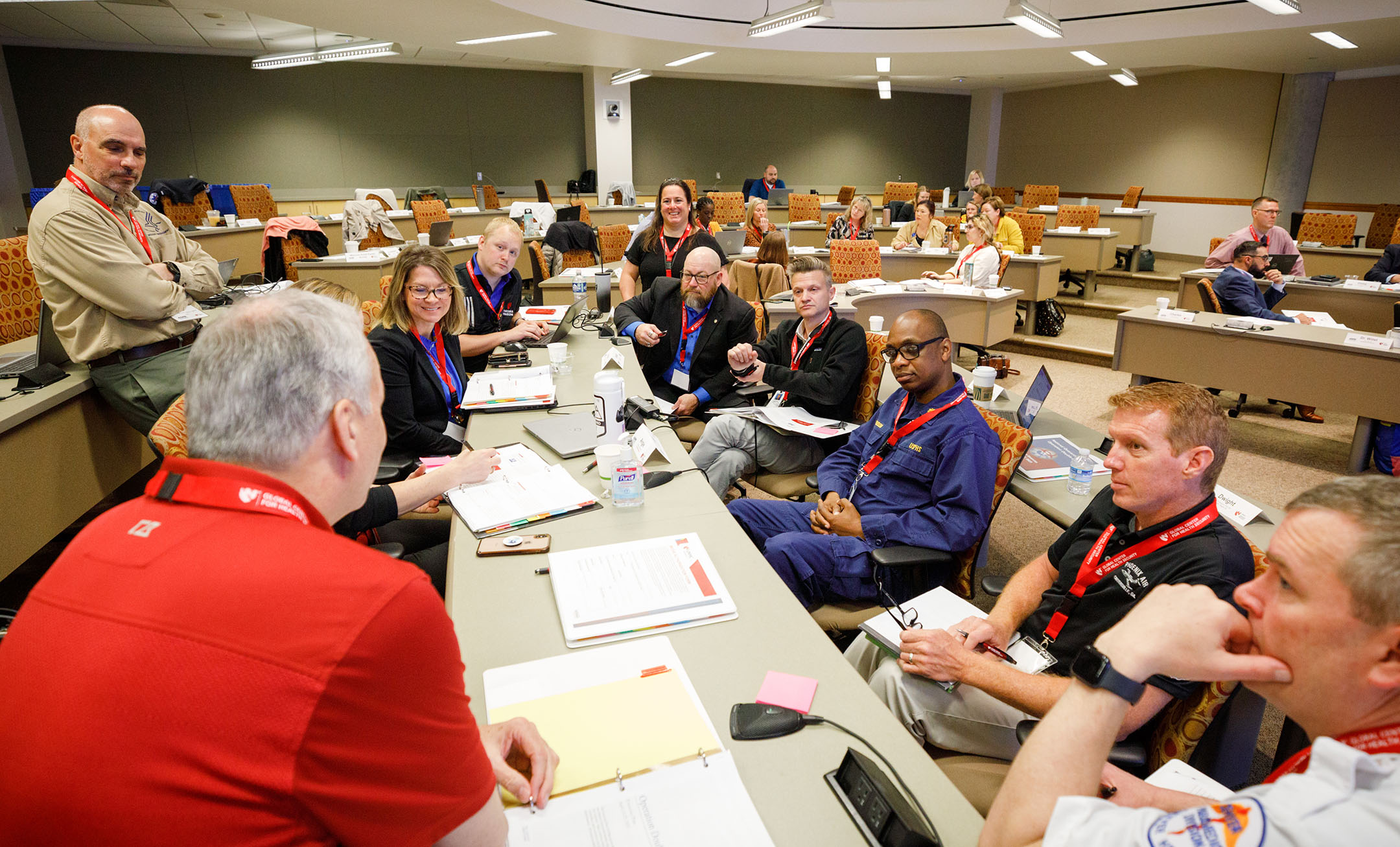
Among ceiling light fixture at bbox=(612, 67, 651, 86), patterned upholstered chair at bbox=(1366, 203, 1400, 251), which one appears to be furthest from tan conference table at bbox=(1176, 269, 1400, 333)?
ceiling light fixture at bbox=(612, 67, 651, 86)

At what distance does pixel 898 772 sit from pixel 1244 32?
394 inches

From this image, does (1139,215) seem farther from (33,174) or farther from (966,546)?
A: (33,174)

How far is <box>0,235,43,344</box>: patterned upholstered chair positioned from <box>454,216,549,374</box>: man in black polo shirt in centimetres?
203

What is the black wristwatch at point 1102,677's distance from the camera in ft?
3.13

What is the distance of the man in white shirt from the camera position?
76 centimetres

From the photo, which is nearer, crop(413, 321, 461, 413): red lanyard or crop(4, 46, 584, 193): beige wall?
crop(413, 321, 461, 413): red lanyard

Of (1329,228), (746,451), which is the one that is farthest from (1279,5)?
(746,451)

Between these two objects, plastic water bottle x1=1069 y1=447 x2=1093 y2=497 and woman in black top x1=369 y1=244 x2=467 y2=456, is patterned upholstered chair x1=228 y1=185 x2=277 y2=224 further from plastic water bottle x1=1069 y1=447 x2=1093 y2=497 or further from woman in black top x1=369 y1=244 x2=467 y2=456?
plastic water bottle x1=1069 y1=447 x2=1093 y2=497

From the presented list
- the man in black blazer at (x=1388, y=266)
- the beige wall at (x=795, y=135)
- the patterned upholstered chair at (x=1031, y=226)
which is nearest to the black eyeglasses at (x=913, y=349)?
the man in black blazer at (x=1388, y=266)

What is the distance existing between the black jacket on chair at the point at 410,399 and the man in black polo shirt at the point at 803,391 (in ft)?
3.64

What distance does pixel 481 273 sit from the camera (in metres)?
3.99

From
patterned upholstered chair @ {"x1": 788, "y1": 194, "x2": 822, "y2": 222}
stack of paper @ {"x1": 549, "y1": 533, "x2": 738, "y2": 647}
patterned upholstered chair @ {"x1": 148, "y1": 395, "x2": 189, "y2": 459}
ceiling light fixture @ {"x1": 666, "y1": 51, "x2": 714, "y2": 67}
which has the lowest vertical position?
stack of paper @ {"x1": 549, "y1": 533, "x2": 738, "y2": 647}

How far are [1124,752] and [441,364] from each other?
2.58 meters

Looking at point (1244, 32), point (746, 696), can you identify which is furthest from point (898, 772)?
point (1244, 32)
